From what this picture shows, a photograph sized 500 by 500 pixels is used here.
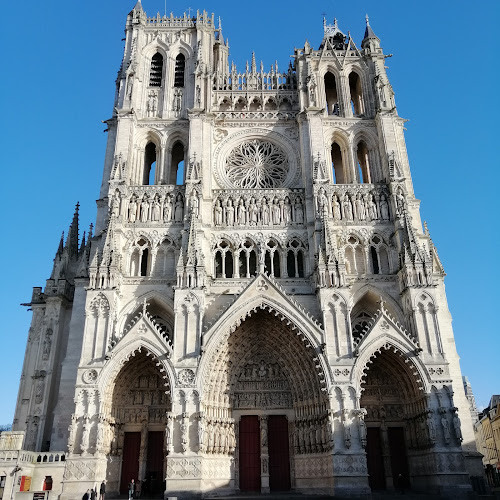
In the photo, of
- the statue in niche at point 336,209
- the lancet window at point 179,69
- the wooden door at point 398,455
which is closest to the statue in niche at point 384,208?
the statue in niche at point 336,209

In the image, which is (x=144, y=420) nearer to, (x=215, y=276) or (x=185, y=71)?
(x=215, y=276)

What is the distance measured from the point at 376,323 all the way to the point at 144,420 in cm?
1119

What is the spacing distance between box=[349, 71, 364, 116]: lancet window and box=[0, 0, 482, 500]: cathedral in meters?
0.96

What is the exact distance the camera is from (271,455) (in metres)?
21.3

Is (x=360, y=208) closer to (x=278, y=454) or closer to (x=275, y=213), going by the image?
(x=275, y=213)

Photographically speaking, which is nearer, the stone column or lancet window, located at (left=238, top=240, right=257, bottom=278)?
the stone column

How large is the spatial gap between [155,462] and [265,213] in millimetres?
12887

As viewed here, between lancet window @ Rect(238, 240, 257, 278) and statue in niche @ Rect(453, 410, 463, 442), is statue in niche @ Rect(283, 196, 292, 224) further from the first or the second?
statue in niche @ Rect(453, 410, 463, 442)

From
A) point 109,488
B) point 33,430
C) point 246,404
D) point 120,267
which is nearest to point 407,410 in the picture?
point 246,404

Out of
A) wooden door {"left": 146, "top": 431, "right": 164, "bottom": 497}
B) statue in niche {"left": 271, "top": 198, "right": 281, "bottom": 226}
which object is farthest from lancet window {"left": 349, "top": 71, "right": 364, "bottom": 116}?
wooden door {"left": 146, "top": 431, "right": 164, "bottom": 497}

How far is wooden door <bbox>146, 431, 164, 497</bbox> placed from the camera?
20.7 metres

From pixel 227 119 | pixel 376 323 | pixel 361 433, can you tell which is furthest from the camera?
pixel 227 119

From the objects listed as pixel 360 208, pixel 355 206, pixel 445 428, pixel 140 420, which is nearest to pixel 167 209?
pixel 355 206

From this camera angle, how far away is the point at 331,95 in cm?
3150
